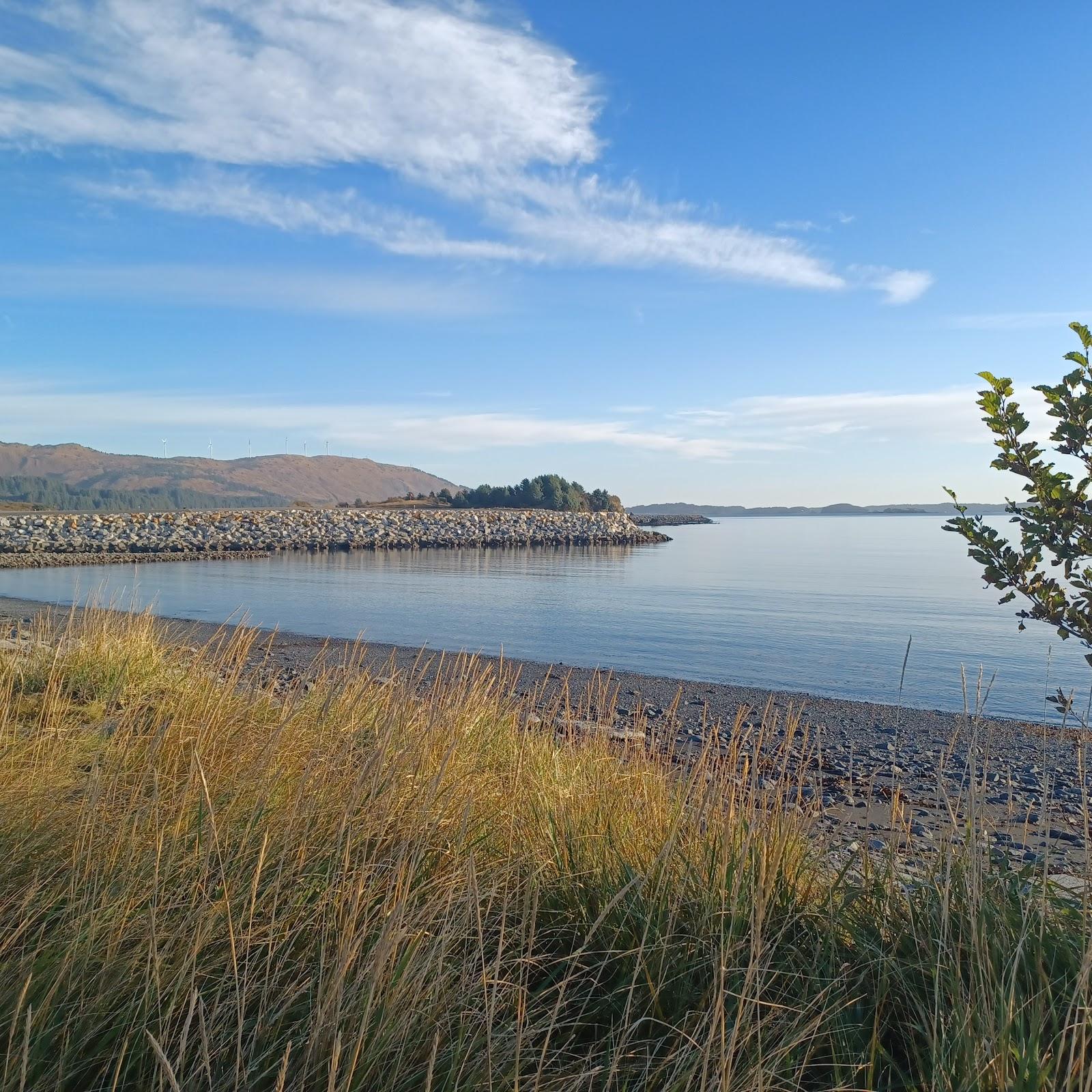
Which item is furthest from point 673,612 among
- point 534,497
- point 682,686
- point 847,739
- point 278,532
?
point 534,497

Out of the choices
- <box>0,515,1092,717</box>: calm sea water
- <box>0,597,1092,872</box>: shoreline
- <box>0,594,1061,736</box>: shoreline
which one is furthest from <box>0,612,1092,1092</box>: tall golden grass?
<box>0,594,1061,736</box>: shoreline

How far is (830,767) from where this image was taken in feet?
30.9

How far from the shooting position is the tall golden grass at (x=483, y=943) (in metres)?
2.25

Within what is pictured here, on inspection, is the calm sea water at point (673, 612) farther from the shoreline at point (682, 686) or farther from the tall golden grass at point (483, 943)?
the tall golden grass at point (483, 943)

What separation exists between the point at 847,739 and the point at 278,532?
47.3 metres

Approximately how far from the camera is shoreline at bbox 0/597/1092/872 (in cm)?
509

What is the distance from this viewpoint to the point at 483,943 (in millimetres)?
2730

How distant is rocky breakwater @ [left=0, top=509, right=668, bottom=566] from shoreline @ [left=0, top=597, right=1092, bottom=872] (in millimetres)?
28806

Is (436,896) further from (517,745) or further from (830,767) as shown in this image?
(830,767)

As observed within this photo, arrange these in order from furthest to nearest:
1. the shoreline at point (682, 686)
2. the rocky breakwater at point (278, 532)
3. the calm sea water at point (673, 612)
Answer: the rocky breakwater at point (278, 532) < the calm sea water at point (673, 612) < the shoreline at point (682, 686)

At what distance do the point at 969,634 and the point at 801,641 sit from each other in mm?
4434

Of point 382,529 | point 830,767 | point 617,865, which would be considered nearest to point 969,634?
point 830,767

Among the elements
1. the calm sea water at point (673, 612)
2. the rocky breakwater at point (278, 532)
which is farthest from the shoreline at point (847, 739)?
the rocky breakwater at point (278, 532)

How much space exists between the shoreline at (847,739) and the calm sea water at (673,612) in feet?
4.20
